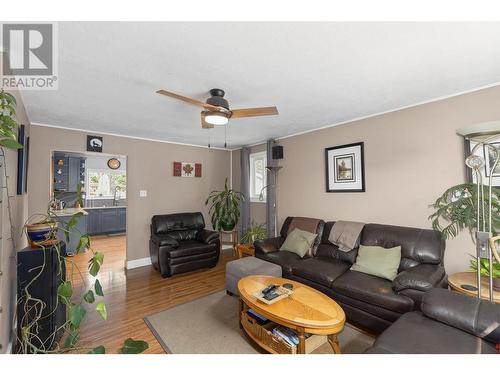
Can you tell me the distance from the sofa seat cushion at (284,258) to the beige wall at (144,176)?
2332mm

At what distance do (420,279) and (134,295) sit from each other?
3.32m

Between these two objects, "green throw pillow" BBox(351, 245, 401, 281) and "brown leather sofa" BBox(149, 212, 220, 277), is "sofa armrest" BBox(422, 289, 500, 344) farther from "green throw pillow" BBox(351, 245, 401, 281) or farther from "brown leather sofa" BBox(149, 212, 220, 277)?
"brown leather sofa" BBox(149, 212, 220, 277)

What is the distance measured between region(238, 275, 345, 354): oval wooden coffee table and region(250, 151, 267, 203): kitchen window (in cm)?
286

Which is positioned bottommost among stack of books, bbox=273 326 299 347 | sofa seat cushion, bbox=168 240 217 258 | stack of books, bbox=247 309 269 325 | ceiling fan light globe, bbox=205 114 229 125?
stack of books, bbox=247 309 269 325

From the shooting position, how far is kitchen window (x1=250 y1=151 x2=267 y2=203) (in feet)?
16.1

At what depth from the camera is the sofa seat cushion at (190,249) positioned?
363 cm

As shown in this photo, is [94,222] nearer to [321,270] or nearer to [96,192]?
[96,192]

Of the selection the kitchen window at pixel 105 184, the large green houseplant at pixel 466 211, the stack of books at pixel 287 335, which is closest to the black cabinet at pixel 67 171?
the kitchen window at pixel 105 184

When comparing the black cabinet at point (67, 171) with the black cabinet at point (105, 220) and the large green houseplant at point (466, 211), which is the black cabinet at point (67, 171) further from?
the large green houseplant at point (466, 211)

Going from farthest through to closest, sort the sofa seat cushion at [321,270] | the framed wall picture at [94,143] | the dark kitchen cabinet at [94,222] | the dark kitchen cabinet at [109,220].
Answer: the dark kitchen cabinet at [109,220] < the dark kitchen cabinet at [94,222] < the framed wall picture at [94,143] < the sofa seat cushion at [321,270]

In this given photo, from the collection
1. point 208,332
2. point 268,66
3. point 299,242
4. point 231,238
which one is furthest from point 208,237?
point 268,66

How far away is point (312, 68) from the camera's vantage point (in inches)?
74.6

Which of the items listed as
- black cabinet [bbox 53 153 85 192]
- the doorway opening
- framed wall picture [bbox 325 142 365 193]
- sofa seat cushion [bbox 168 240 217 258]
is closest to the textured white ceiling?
framed wall picture [bbox 325 142 365 193]
